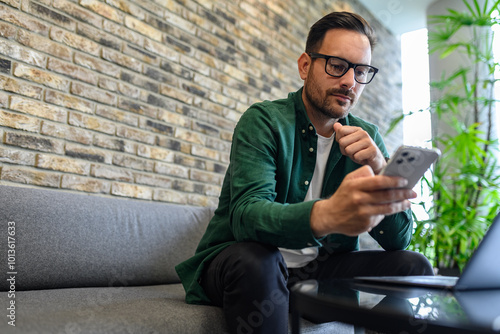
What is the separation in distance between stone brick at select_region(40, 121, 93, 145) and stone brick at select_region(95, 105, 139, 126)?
13cm

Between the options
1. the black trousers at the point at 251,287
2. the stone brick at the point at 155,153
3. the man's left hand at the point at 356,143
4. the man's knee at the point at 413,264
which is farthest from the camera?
the stone brick at the point at 155,153

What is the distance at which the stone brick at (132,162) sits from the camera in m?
2.25

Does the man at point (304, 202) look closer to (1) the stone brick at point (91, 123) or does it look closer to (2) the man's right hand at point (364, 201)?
(2) the man's right hand at point (364, 201)

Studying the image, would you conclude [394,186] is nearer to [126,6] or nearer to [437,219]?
[126,6]

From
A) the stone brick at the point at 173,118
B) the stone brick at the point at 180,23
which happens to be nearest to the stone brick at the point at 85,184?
the stone brick at the point at 173,118

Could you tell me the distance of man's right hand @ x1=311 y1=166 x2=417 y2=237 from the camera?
0.75 meters

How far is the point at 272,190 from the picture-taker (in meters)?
1.16

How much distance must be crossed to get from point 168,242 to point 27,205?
62 centimetres

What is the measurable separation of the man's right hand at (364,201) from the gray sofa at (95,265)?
19.6 inches

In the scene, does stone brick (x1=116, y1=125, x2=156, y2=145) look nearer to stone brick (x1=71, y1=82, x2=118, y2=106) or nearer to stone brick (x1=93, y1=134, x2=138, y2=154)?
stone brick (x1=93, y1=134, x2=138, y2=154)

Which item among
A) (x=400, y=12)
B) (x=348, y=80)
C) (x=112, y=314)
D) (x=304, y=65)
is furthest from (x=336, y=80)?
(x=400, y=12)

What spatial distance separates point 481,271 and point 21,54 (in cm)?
189

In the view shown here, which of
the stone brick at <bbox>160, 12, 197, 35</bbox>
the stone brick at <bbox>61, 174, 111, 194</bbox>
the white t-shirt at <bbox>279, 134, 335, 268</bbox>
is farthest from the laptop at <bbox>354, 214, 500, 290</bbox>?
the stone brick at <bbox>160, 12, 197, 35</bbox>

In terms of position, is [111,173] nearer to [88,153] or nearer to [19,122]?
[88,153]
